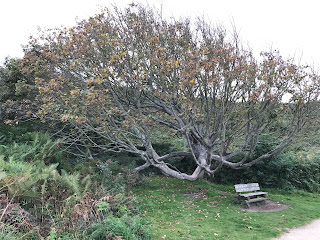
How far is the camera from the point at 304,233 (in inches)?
241

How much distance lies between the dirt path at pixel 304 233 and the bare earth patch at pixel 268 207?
1.59 meters

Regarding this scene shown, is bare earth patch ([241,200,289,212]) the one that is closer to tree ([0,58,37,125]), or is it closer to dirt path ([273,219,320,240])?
dirt path ([273,219,320,240])

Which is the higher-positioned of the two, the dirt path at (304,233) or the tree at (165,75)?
the tree at (165,75)

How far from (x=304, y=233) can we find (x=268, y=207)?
245cm

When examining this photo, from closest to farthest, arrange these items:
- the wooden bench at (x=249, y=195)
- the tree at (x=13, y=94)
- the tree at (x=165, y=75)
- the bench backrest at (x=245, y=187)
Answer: the tree at (x=165, y=75)
the wooden bench at (x=249, y=195)
the bench backrest at (x=245, y=187)
the tree at (x=13, y=94)

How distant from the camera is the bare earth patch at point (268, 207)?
8.17m

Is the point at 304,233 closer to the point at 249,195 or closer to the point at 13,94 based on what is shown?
the point at 249,195

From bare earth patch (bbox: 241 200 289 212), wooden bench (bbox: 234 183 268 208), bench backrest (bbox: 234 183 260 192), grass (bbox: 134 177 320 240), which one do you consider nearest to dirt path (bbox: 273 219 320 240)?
grass (bbox: 134 177 320 240)

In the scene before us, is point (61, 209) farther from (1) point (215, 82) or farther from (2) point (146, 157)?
(1) point (215, 82)

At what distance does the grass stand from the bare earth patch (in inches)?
11.2

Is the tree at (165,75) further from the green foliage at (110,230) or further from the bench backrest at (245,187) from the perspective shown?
the green foliage at (110,230)

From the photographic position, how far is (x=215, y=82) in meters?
7.54

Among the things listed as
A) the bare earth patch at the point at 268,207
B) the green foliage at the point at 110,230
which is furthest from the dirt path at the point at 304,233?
the green foliage at the point at 110,230

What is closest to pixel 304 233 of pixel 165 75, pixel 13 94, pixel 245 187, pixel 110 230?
pixel 245 187
